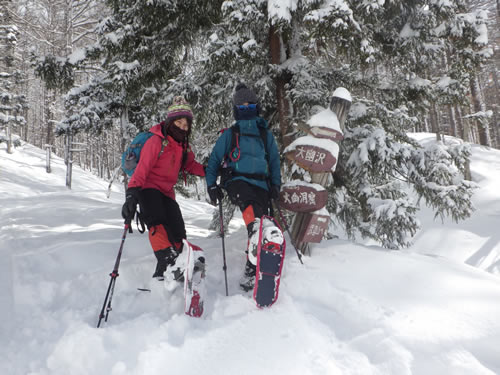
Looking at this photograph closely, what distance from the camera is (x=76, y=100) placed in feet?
29.3

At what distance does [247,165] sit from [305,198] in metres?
0.85

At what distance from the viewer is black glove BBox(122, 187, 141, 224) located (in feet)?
10.6

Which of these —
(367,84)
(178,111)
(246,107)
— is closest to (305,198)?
(246,107)

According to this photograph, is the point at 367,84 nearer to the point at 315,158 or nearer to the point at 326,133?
the point at 326,133

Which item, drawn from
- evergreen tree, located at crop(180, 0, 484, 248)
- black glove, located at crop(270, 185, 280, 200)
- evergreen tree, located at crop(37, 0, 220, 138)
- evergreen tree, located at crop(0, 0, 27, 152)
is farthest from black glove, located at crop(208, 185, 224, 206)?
evergreen tree, located at crop(0, 0, 27, 152)

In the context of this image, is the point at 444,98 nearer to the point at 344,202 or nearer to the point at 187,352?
the point at 344,202

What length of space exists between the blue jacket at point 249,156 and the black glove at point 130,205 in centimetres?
85

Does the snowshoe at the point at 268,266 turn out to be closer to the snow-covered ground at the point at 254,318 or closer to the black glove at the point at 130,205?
the snow-covered ground at the point at 254,318

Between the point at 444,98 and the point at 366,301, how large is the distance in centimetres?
427

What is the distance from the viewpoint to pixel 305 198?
3.90 meters

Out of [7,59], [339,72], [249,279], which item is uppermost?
[7,59]

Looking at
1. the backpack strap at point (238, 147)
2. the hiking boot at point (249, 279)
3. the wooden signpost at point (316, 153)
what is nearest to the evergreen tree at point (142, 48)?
the backpack strap at point (238, 147)

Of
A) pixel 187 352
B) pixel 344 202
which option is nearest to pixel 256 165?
pixel 187 352

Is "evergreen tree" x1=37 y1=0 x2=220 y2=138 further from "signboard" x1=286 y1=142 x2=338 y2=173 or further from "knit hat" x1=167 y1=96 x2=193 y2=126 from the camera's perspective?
"signboard" x1=286 y1=142 x2=338 y2=173
